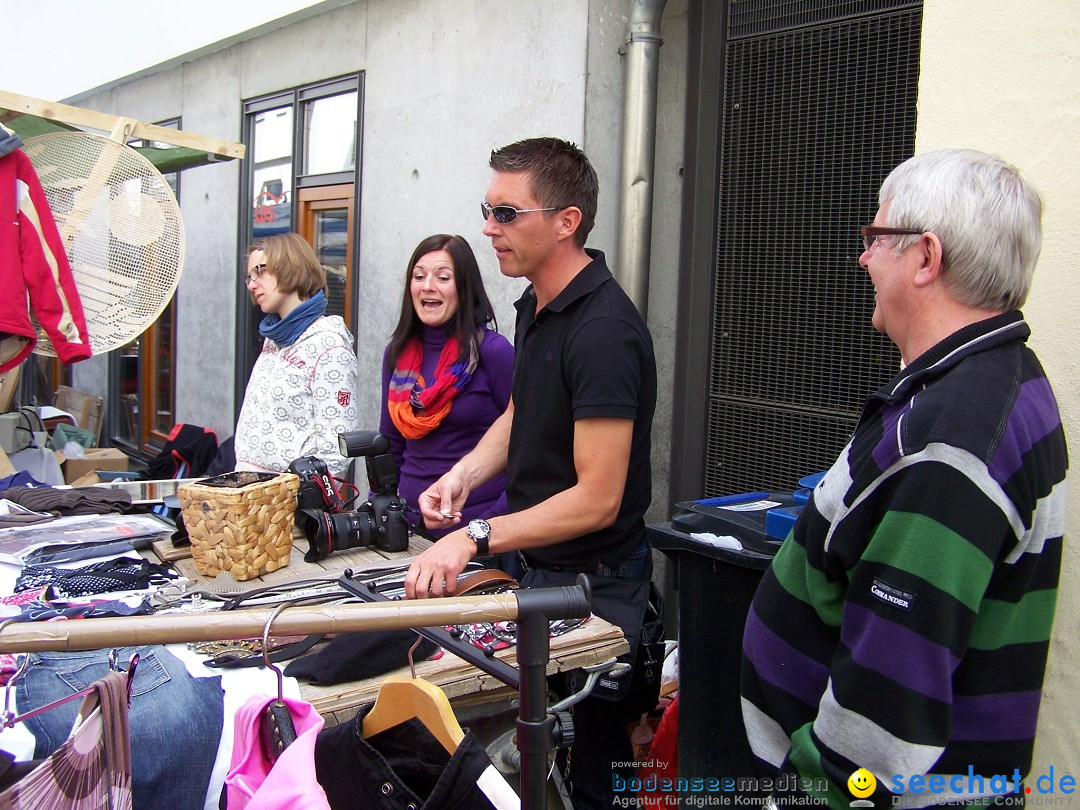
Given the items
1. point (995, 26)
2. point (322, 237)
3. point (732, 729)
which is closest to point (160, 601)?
point (732, 729)

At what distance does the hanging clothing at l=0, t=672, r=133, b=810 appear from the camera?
117cm

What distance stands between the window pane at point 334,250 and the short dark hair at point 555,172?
408cm

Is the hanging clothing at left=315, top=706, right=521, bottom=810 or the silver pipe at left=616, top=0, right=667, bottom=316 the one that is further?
the silver pipe at left=616, top=0, right=667, bottom=316

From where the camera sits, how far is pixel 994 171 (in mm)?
1461

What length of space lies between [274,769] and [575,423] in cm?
123

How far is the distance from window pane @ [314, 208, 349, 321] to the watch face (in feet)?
14.9

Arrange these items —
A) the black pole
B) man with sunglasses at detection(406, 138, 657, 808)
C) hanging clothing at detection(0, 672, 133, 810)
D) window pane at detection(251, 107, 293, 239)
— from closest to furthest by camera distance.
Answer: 1. hanging clothing at detection(0, 672, 133, 810)
2. the black pole
3. man with sunglasses at detection(406, 138, 657, 808)
4. window pane at detection(251, 107, 293, 239)

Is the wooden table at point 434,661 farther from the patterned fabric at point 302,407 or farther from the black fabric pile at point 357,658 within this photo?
the patterned fabric at point 302,407

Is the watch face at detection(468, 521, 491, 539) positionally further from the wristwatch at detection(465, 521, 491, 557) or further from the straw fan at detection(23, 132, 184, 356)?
the straw fan at detection(23, 132, 184, 356)

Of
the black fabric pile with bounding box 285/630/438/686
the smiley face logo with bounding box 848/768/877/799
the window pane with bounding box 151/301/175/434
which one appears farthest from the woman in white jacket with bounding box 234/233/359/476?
the window pane with bounding box 151/301/175/434

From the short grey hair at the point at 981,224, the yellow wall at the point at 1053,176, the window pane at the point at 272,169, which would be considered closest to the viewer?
the short grey hair at the point at 981,224

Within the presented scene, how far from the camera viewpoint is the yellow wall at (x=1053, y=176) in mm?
2078

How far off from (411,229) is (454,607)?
4618 millimetres

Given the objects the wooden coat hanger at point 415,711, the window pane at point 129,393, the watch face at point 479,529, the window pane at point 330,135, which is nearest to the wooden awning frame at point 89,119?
the window pane at point 330,135
